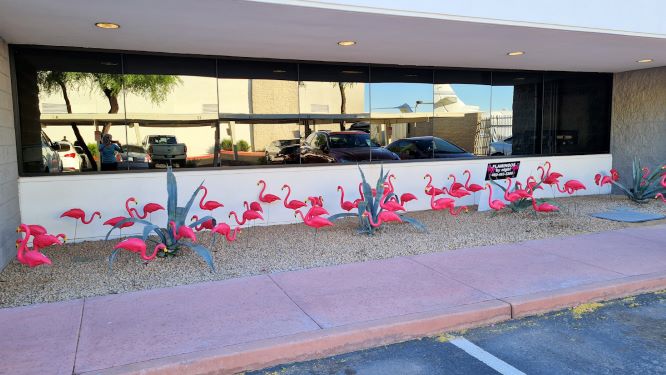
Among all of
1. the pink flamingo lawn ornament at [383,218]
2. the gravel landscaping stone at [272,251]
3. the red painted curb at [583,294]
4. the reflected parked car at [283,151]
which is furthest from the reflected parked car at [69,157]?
the red painted curb at [583,294]

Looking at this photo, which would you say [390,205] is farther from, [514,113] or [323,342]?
[514,113]

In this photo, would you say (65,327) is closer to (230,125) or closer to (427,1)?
(230,125)

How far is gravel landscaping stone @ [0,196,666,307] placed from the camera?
544cm

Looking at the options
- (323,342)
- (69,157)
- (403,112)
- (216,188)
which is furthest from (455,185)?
(69,157)

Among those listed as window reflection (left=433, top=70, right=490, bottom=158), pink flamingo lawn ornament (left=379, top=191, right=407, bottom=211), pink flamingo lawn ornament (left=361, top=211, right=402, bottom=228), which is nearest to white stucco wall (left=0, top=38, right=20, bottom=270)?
pink flamingo lawn ornament (left=361, top=211, right=402, bottom=228)

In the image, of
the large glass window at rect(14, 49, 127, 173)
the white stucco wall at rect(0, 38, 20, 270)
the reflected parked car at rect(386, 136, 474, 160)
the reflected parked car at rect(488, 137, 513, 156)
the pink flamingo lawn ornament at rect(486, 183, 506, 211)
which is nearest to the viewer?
the white stucco wall at rect(0, 38, 20, 270)

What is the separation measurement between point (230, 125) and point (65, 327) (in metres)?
4.74

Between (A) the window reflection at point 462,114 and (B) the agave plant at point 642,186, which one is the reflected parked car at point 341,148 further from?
(B) the agave plant at point 642,186

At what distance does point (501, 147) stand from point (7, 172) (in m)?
9.62

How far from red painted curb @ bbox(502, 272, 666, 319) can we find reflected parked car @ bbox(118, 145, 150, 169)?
19.5 feet

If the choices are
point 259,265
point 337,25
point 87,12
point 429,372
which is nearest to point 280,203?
point 259,265

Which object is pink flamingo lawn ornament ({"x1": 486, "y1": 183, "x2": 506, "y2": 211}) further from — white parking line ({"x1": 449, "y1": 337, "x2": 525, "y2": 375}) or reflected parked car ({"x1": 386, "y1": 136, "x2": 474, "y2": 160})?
white parking line ({"x1": 449, "y1": 337, "x2": 525, "y2": 375})

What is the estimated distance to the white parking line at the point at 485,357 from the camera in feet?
12.2

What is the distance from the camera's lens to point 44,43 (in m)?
7.00
